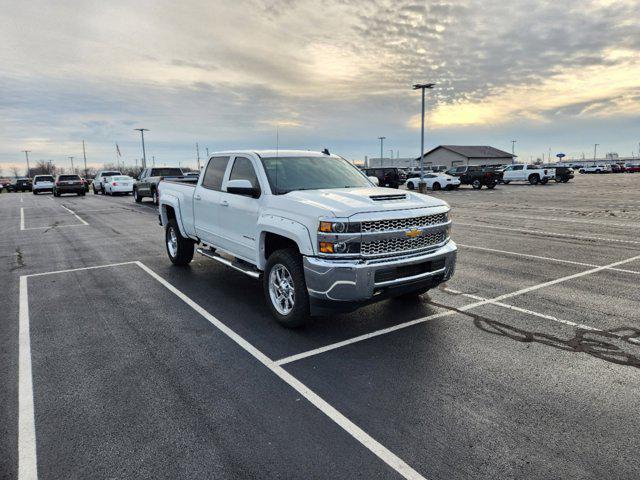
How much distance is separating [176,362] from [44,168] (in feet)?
524

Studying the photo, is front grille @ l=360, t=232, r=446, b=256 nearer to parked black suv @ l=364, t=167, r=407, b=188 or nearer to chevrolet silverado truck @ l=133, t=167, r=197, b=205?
chevrolet silverado truck @ l=133, t=167, r=197, b=205

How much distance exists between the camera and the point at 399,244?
474cm

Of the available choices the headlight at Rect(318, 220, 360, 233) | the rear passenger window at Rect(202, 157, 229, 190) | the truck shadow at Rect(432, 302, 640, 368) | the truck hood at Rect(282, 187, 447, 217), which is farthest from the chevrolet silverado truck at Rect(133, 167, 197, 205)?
the truck shadow at Rect(432, 302, 640, 368)

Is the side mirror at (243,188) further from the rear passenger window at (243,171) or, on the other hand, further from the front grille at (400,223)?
the front grille at (400,223)

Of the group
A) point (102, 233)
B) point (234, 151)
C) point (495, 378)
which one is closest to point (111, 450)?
point (495, 378)

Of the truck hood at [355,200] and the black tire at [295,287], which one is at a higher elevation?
the truck hood at [355,200]

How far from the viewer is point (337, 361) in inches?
166

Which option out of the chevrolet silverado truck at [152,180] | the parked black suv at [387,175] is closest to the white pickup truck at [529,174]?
the parked black suv at [387,175]

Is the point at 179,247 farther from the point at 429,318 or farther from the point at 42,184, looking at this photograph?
the point at 42,184

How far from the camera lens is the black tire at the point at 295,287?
4.72 metres

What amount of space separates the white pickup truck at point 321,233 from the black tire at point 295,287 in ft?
0.04

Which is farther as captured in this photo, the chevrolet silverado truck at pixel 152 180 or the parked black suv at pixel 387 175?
the parked black suv at pixel 387 175

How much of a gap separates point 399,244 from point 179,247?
16.4 ft

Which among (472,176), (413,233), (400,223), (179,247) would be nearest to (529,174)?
(472,176)
